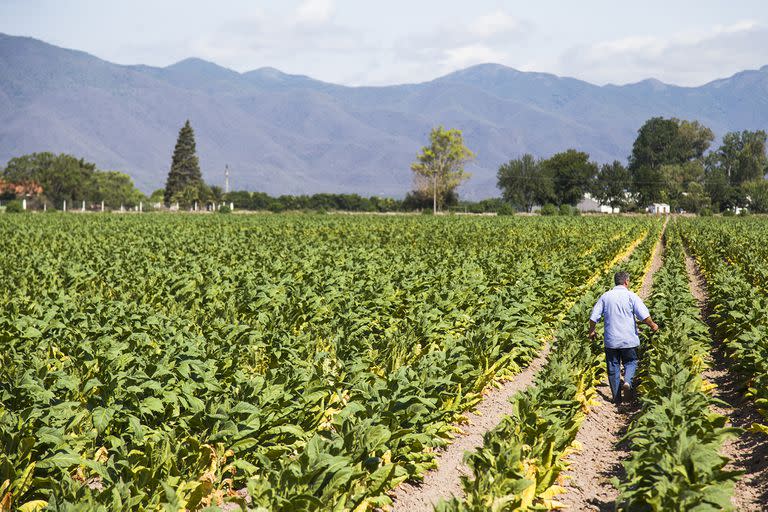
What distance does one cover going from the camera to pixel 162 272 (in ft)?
64.0

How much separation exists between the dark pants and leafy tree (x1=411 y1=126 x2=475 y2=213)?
110490 mm

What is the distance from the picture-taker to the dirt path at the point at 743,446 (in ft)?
26.9

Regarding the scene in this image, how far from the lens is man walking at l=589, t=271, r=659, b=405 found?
11672mm

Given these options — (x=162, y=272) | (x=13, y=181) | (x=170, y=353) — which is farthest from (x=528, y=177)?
(x=170, y=353)

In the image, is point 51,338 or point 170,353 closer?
point 170,353

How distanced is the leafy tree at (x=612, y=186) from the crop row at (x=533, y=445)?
129 meters

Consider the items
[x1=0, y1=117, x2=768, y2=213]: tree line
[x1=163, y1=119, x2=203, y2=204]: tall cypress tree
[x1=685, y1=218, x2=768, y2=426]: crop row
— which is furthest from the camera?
[x1=163, y1=119, x2=203, y2=204]: tall cypress tree

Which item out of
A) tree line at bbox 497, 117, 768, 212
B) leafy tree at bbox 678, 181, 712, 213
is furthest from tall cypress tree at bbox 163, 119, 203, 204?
leafy tree at bbox 678, 181, 712, 213

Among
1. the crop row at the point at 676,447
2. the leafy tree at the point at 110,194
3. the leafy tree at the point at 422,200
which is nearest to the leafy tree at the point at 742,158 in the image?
the leafy tree at the point at 422,200

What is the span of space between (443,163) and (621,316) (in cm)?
11548

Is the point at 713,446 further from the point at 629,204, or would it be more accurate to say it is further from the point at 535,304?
the point at 629,204

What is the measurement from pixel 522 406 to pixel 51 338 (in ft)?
20.8

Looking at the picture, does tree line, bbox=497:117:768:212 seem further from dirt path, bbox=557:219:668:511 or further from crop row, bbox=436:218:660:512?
crop row, bbox=436:218:660:512

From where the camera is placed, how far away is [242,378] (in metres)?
8.83
